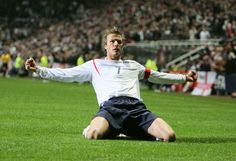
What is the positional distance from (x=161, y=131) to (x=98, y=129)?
1010 millimetres

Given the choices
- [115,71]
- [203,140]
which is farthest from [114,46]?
[203,140]

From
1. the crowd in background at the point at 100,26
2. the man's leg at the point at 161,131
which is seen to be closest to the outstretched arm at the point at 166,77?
the man's leg at the point at 161,131

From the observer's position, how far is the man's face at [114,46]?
1102 centimetres

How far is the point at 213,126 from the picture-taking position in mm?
14977

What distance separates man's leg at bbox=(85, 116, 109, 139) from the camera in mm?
10578

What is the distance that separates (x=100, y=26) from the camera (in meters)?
52.9

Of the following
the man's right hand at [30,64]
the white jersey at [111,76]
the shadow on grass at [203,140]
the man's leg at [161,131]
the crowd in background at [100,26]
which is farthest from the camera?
the crowd in background at [100,26]

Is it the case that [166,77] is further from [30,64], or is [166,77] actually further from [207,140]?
[30,64]

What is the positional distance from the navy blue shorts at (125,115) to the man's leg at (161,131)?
8 cm

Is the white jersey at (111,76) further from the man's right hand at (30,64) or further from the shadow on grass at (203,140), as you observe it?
the shadow on grass at (203,140)

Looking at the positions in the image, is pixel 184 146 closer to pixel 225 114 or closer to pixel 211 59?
pixel 225 114

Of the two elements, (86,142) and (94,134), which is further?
(94,134)

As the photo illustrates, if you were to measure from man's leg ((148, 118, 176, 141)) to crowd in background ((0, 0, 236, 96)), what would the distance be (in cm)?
2173

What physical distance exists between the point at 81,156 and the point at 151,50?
114 feet
